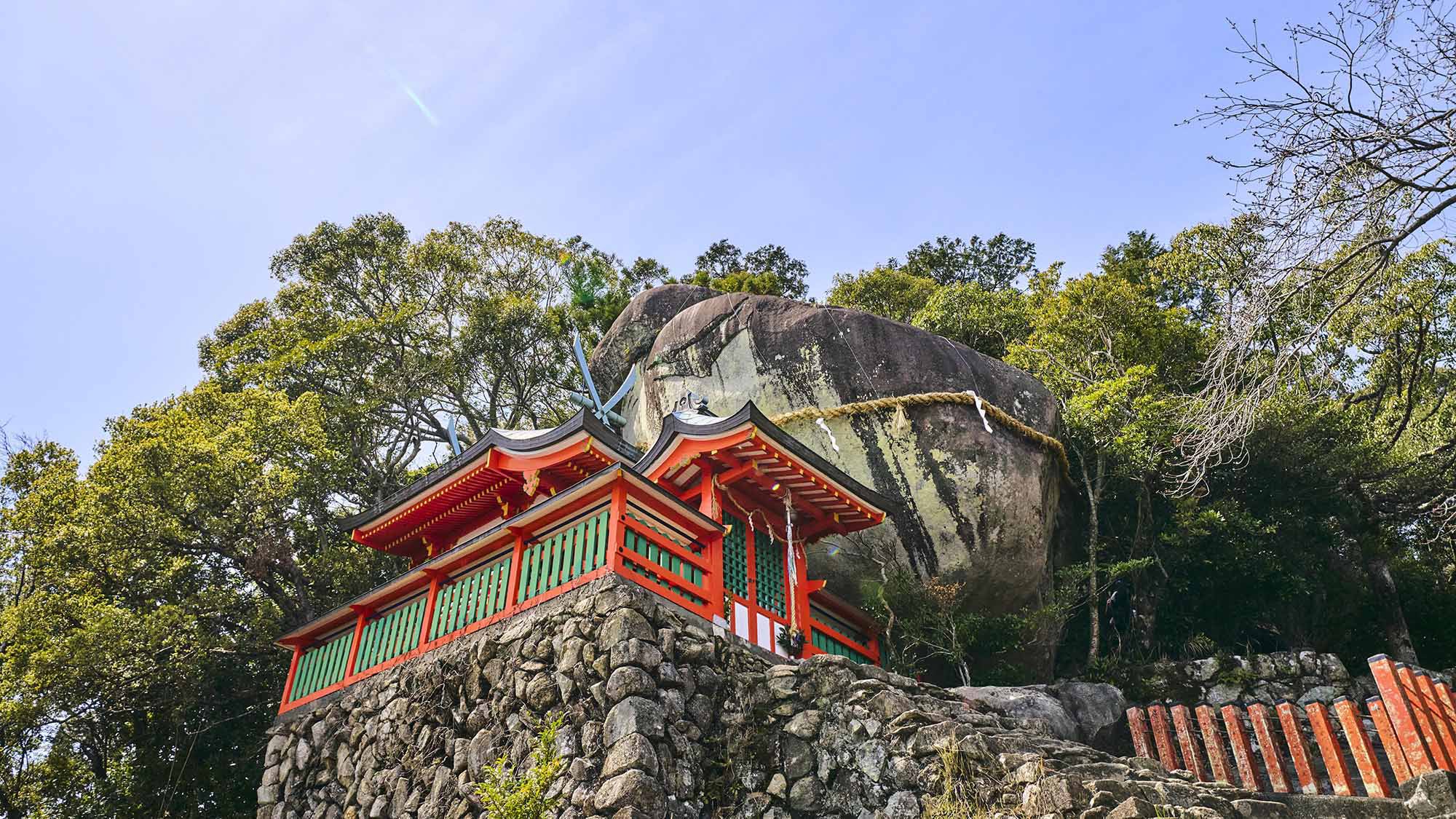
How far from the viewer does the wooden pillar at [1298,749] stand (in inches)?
399

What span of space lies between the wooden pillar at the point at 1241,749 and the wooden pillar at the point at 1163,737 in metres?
0.84

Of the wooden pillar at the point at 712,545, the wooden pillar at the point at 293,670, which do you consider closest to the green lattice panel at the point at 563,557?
the wooden pillar at the point at 712,545

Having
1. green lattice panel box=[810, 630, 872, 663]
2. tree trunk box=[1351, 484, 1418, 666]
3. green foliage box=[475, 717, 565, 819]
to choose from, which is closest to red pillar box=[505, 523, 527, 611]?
green foliage box=[475, 717, 565, 819]

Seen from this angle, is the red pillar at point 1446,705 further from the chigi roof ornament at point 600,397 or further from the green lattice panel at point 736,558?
the chigi roof ornament at point 600,397

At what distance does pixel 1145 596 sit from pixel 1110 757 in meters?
9.04

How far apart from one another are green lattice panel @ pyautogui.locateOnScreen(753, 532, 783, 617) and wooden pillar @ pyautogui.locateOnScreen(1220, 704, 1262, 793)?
5267mm

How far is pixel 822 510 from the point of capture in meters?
14.1

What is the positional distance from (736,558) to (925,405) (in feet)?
20.5

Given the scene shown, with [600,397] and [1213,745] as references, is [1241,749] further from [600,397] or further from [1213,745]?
[600,397]

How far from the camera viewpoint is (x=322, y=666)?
14156 mm

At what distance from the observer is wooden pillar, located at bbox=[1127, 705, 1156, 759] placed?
1181 centimetres

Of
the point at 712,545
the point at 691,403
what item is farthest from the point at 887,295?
the point at 712,545

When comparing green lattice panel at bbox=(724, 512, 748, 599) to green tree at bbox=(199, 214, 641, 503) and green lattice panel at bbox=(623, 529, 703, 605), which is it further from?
green tree at bbox=(199, 214, 641, 503)

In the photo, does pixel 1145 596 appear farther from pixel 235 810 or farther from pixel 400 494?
pixel 235 810
